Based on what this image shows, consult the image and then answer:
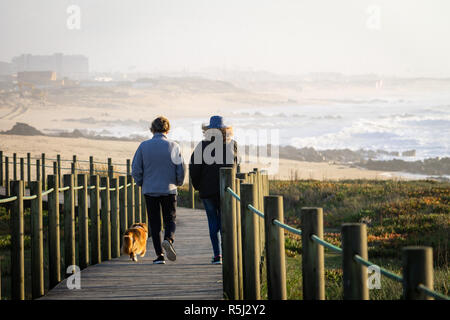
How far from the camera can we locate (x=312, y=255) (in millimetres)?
4875

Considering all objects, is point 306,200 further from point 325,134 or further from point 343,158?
point 325,134

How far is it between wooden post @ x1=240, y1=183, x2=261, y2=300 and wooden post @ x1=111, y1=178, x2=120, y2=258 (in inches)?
183

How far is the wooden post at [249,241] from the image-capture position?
670 cm

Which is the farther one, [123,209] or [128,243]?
[123,209]

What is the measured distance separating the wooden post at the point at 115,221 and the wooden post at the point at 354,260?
7.20 m

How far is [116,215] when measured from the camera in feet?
36.5

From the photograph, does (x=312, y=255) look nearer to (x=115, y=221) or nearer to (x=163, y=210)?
(x=163, y=210)

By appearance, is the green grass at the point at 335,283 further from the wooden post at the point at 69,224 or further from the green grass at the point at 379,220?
the wooden post at the point at 69,224

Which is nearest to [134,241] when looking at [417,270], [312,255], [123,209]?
[123,209]

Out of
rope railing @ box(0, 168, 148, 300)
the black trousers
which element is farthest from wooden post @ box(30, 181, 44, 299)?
the black trousers

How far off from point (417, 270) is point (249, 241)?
335 centimetres

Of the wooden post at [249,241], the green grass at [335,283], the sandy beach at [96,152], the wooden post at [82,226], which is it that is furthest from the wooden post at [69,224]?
the sandy beach at [96,152]
